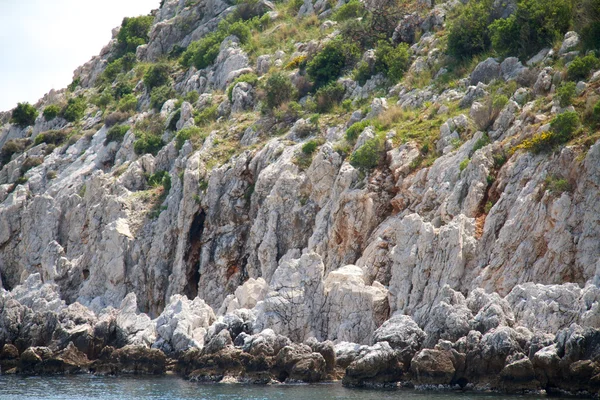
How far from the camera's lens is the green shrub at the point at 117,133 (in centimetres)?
7312

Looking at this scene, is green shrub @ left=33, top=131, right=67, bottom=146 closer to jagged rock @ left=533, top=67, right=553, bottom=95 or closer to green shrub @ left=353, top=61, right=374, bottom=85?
green shrub @ left=353, top=61, right=374, bottom=85

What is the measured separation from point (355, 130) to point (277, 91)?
38.4 ft

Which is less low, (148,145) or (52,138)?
(52,138)

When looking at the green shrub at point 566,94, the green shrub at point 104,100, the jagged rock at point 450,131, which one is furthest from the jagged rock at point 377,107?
the green shrub at point 104,100

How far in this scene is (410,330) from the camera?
117 feet

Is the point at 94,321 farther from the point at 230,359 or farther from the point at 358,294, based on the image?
the point at 358,294

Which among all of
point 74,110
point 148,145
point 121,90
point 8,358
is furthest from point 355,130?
point 74,110

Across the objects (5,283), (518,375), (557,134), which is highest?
(557,134)

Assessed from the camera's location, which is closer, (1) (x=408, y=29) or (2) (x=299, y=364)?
(2) (x=299, y=364)

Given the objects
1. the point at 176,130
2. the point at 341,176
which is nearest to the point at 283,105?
the point at 176,130

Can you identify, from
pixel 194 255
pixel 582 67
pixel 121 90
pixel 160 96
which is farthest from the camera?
pixel 121 90

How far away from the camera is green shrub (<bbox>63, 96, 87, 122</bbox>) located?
275ft

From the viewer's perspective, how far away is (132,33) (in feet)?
313

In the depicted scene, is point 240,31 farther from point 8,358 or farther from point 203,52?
point 8,358
